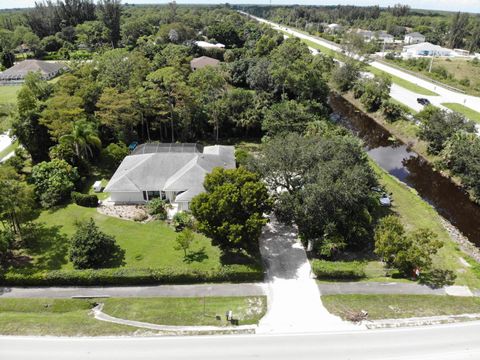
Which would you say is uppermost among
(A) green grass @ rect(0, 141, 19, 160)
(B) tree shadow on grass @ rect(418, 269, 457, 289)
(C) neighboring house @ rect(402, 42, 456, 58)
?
(C) neighboring house @ rect(402, 42, 456, 58)

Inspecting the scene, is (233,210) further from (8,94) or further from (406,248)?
(8,94)

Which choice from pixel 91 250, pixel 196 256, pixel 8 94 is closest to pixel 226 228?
pixel 196 256

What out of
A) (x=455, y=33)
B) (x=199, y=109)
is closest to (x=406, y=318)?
(x=199, y=109)

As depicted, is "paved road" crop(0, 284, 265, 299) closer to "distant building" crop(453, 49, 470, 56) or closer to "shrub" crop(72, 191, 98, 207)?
"shrub" crop(72, 191, 98, 207)

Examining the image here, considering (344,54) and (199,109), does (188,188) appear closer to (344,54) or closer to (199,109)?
(199,109)

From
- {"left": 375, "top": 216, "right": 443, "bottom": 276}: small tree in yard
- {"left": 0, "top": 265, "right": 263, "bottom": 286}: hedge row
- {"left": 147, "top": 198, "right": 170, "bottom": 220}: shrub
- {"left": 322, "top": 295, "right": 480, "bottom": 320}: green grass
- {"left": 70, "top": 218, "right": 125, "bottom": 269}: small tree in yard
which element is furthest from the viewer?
{"left": 147, "top": 198, "right": 170, "bottom": 220}: shrub

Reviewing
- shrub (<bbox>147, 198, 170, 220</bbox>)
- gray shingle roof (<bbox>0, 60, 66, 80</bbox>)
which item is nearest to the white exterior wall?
shrub (<bbox>147, 198, 170, 220</bbox>)

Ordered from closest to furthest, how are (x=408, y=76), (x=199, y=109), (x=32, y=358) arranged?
(x=32, y=358)
(x=199, y=109)
(x=408, y=76)
